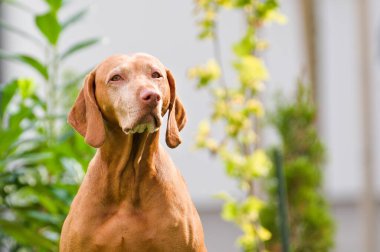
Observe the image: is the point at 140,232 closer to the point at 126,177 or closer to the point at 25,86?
the point at 126,177

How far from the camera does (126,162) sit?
155 cm

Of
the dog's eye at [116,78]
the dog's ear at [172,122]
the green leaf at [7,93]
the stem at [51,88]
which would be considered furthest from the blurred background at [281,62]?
the dog's eye at [116,78]

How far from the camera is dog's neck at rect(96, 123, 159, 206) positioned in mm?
1542

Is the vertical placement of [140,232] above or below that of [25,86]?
below

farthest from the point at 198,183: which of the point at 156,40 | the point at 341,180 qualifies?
the point at 341,180

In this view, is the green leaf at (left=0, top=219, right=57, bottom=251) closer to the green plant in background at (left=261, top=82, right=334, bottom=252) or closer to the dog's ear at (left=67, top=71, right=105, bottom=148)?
the dog's ear at (left=67, top=71, right=105, bottom=148)

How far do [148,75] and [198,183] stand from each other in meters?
5.83

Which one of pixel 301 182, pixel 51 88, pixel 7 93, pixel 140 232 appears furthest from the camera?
pixel 301 182

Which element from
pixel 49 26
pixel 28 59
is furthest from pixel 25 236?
pixel 49 26

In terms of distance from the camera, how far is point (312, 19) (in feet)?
17.5

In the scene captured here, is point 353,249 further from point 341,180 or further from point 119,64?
point 119,64

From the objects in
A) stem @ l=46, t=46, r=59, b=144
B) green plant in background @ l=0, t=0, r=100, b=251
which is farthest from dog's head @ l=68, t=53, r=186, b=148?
stem @ l=46, t=46, r=59, b=144

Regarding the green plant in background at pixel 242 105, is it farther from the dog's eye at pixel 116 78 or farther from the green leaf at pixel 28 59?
the dog's eye at pixel 116 78

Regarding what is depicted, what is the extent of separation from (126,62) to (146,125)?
0.45 feet
